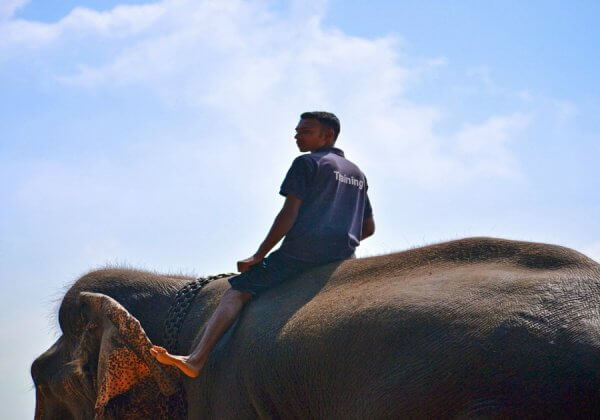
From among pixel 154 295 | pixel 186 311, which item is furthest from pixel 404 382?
pixel 154 295

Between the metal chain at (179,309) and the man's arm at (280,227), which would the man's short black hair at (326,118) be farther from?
the metal chain at (179,309)

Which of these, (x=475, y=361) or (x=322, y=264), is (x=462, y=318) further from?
(x=322, y=264)

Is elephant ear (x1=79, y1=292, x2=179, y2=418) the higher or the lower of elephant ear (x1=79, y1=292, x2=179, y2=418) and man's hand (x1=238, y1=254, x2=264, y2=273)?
the lower

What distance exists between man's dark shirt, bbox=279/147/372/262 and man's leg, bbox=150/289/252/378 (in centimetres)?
52

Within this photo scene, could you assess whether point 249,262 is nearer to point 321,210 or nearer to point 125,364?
point 321,210

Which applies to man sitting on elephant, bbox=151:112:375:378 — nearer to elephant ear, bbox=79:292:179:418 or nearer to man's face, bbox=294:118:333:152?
man's face, bbox=294:118:333:152

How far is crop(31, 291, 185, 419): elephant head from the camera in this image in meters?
7.95

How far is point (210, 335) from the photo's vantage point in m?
7.35

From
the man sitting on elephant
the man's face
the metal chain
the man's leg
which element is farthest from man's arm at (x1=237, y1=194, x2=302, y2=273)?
the metal chain

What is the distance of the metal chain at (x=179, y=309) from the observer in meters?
8.16

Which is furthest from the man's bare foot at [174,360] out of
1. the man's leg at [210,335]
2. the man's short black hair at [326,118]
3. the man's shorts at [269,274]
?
the man's short black hair at [326,118]

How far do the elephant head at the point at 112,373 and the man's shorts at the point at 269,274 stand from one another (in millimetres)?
963

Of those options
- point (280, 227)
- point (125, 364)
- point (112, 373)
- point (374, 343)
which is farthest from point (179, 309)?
point (374, 343)

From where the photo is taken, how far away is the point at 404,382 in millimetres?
5695
